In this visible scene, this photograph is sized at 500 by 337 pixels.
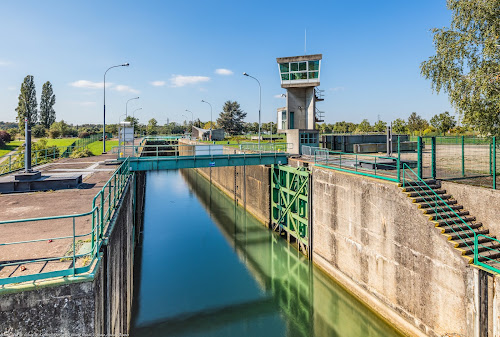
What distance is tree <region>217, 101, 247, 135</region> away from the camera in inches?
3467

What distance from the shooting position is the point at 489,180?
515 inches

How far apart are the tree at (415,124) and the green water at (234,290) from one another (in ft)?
176

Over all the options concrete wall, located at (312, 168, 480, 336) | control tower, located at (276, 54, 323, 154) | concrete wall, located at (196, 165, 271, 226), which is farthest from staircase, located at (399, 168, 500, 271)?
control tower, located at (276, 54, 323, 154)

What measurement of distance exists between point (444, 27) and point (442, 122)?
46761 mm

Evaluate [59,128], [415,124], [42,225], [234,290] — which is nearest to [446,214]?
[234,290]

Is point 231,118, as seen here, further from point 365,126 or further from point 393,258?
point 393,258

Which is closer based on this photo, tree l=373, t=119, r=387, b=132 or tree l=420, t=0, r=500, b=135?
tree l=420, t=0, r=500, b=135

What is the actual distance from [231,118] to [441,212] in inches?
3133

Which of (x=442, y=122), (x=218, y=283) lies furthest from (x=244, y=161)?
(x=442, y=122)

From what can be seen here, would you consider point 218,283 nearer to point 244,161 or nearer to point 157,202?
point 244,161

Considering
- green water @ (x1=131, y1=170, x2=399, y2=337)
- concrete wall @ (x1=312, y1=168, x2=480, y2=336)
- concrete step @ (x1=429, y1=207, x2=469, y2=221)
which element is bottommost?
green water @ (x1=131, y1=170, x2=399, y2=337)

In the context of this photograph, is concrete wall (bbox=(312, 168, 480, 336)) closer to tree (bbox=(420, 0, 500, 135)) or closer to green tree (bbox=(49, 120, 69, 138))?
tree (bbox=(420, 0, 500, 135))

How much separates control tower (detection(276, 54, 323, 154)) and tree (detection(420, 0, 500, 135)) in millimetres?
12194

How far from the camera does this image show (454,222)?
34.1 ft
